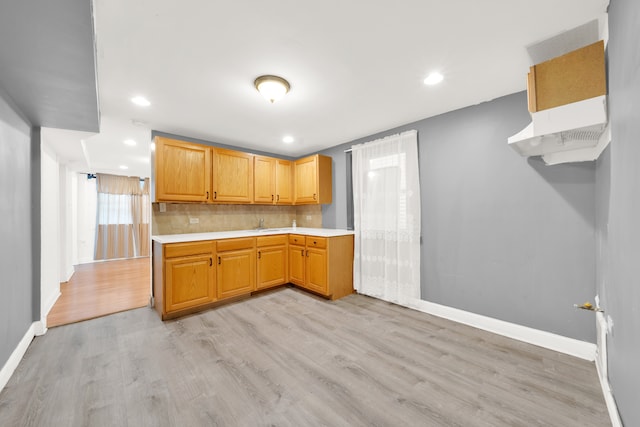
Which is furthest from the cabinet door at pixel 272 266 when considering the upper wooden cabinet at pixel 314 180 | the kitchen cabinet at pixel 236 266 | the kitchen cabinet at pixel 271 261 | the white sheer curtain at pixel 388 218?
the white sheer curtain at pixel 388 218

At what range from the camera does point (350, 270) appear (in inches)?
142

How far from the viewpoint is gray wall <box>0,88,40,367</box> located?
69.0 inches

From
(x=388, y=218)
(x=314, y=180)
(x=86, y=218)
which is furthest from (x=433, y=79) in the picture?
(x=86, y=218)

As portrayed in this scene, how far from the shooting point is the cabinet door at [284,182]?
13.7 feet

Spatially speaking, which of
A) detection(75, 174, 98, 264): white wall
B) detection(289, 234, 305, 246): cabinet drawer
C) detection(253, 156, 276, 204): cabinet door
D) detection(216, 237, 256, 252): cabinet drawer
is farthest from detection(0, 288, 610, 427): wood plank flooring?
detection(75, 174, 98, 264): white wall

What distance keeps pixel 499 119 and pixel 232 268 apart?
11.4ft

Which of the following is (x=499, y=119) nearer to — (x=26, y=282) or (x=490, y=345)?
(x=490, y=345)

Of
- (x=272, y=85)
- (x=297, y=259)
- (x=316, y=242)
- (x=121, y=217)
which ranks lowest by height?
(x=297, y=259)

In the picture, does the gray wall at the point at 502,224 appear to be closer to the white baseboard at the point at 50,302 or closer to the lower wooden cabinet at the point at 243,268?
the lower wooden cabinet at the point at 243,268

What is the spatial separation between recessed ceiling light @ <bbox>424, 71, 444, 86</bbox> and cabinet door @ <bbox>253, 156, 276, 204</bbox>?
8.68ft

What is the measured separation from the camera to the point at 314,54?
1.76m

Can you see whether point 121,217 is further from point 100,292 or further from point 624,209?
point 624,209

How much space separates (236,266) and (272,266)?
583 mm

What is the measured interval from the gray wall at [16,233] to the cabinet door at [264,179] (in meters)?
2.33
